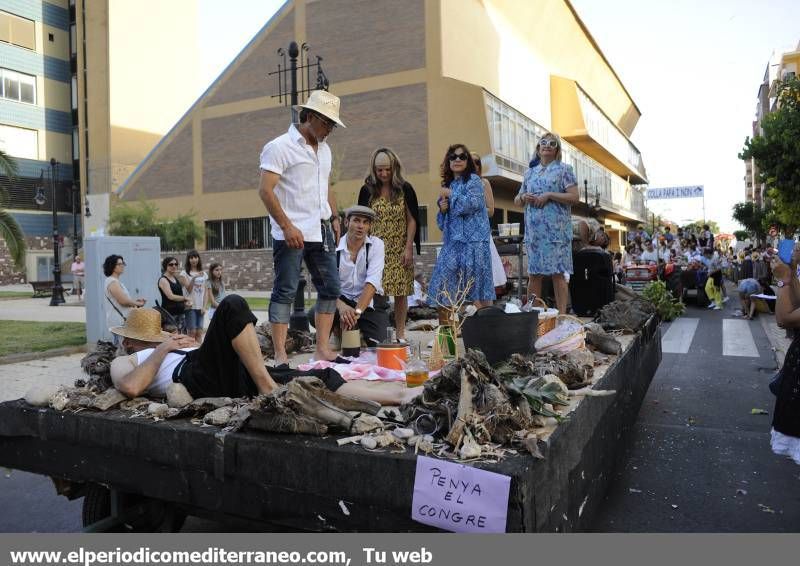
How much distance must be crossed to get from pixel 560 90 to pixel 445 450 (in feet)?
132

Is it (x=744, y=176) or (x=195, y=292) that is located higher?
(x=744, y=176)

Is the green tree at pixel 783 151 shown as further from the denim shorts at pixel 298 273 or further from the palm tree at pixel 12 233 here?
the palm tree at pixel 12 233

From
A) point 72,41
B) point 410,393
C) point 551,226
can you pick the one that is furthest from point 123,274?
point 72,41

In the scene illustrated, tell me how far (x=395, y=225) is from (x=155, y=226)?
2848 centimetres

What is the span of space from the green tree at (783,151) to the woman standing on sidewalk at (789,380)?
10.9 meters

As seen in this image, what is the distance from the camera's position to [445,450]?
7.84 feet

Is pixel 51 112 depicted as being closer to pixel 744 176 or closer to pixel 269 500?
pixel 269 500

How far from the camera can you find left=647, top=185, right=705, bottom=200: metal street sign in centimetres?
3288

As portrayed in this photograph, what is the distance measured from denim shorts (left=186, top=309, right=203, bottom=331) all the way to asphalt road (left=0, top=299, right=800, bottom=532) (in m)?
5.33

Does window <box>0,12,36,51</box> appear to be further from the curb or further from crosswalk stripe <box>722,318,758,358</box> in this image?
crosswalk stripe <box>722,318,758,358</box>

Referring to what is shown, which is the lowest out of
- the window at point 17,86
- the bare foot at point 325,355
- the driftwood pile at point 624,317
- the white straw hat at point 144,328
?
the bare foot at point 325,355

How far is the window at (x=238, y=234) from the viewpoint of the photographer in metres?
30.9

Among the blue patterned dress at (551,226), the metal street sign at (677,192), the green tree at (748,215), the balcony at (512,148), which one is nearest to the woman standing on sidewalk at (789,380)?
the blue patterned dress at (551,226)

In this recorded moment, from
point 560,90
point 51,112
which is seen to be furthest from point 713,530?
point 51,112
